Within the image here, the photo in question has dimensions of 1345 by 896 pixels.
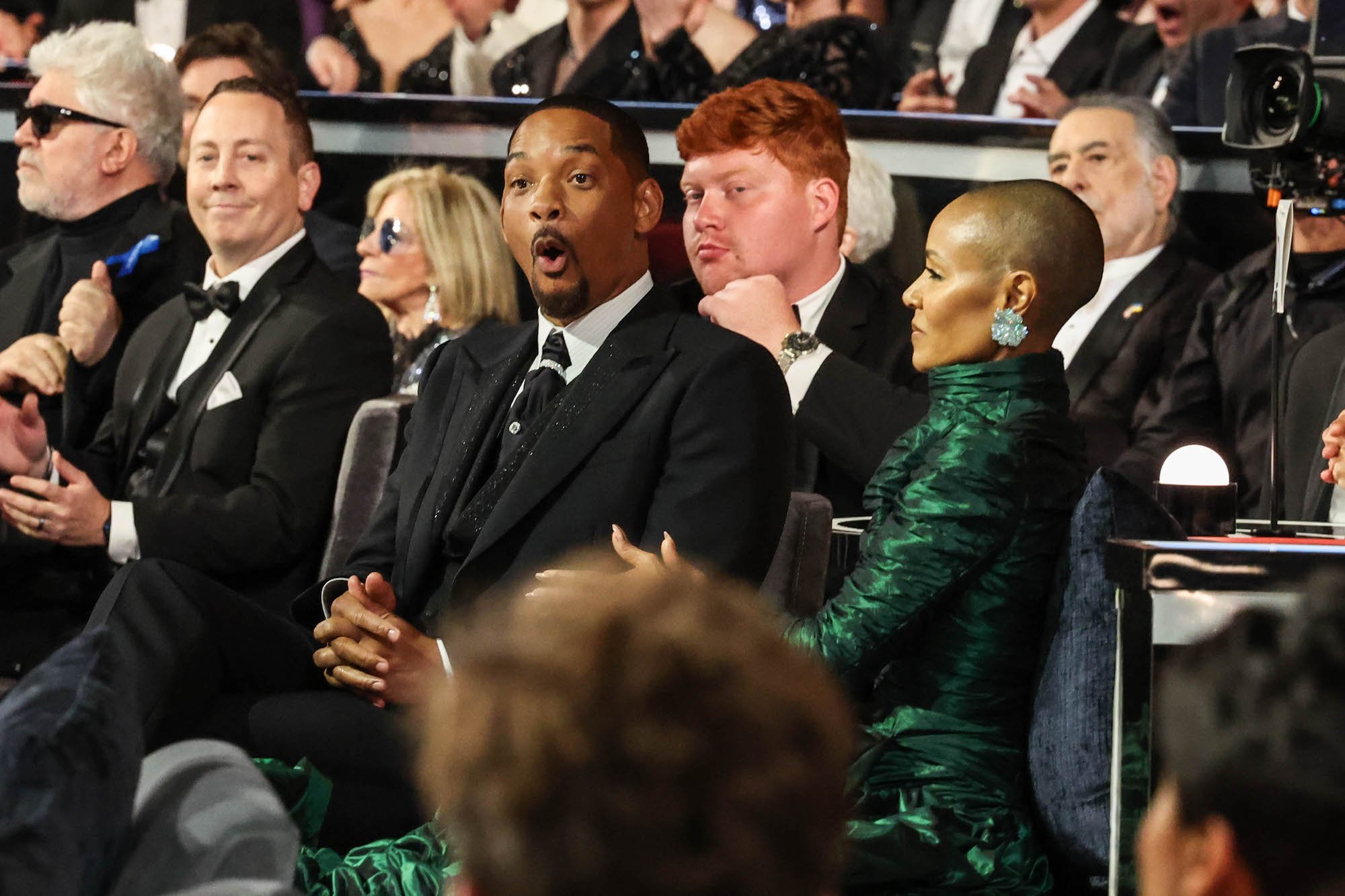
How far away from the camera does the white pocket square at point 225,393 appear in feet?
A: 11.4

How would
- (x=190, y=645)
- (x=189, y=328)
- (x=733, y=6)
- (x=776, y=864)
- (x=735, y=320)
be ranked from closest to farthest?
(x=776, y=864) < (x=190, y=645) < (x=735, y=320) < (x=189, y=328) < (x=733, y=6)

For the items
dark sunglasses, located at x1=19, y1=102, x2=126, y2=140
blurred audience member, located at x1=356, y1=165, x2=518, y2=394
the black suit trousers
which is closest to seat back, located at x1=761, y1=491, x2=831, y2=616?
the black suit trousers

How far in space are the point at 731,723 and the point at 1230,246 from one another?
3.55m

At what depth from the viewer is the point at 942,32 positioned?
4.88 metres

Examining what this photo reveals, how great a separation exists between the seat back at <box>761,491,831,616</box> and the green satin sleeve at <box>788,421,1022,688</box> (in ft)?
1.53

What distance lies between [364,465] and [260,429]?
369mm

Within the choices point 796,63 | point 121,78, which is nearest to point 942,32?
point 796,63

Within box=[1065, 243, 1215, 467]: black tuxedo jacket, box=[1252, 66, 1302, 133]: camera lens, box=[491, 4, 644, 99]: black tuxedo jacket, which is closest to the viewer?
box=[1252, 66, 1302, 133]: camera lens

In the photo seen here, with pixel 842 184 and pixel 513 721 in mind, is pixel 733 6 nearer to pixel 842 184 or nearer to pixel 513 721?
pixel 842 184

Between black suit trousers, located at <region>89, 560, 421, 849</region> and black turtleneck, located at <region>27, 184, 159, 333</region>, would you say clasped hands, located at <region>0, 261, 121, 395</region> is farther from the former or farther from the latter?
black suit trousers, located at <region>89, 560, 421, 849</region>

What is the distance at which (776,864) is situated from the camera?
863 millimetres

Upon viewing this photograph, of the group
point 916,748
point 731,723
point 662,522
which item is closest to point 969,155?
point 662,522

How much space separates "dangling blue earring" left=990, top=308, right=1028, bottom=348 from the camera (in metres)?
2.23

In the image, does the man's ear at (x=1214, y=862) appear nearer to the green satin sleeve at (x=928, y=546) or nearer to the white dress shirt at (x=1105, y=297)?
the green satin sleeve at (x=928, y=546)
